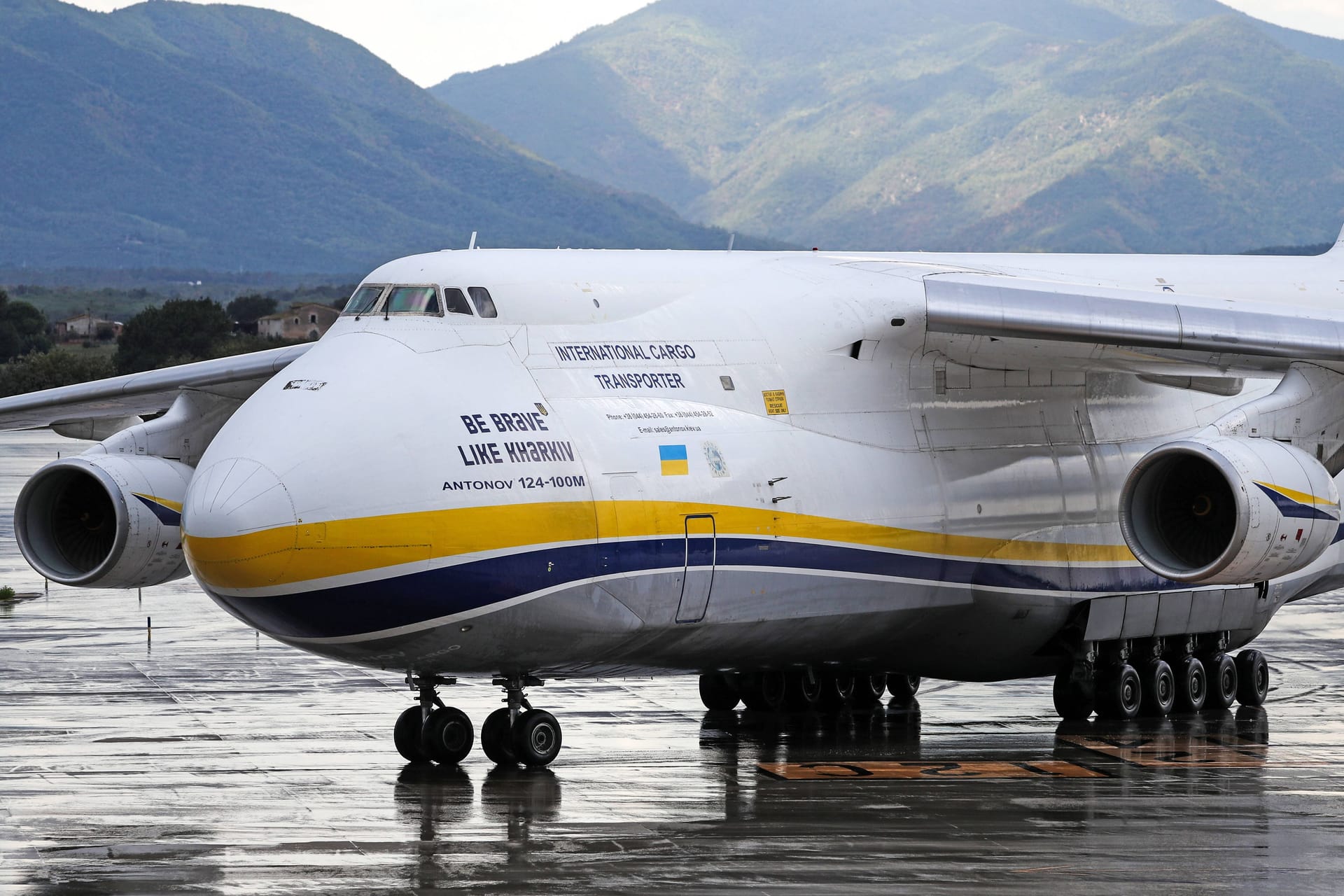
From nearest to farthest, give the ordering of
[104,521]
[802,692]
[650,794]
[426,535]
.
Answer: [426,535], [650,794], [104,521], [802,692]

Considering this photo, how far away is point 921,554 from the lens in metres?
14.8

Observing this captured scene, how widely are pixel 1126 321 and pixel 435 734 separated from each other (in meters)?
5.72

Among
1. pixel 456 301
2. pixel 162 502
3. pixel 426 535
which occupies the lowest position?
pixel 426 535

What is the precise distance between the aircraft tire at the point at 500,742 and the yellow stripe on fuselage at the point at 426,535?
5.58ft

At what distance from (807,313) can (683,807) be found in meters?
4.19

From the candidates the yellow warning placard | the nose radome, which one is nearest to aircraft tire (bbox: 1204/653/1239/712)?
the yellow warning placard

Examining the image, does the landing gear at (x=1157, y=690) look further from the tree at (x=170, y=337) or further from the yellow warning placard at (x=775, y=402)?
the tree at (x=170, y=337)

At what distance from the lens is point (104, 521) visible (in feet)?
50.3

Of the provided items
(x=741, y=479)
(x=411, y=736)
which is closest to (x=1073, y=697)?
(x=741, y=479)

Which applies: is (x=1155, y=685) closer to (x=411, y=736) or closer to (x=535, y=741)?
(x=535, y=741)

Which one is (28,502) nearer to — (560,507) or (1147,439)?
(560,507)

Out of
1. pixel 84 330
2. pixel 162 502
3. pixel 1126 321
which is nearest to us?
pixel 1126 321

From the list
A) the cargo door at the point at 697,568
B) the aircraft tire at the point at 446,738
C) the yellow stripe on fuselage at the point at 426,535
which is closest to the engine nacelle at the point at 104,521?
the aircraft tire at the point at 446,738

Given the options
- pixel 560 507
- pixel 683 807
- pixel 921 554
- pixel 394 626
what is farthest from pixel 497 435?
pixel 921 554
